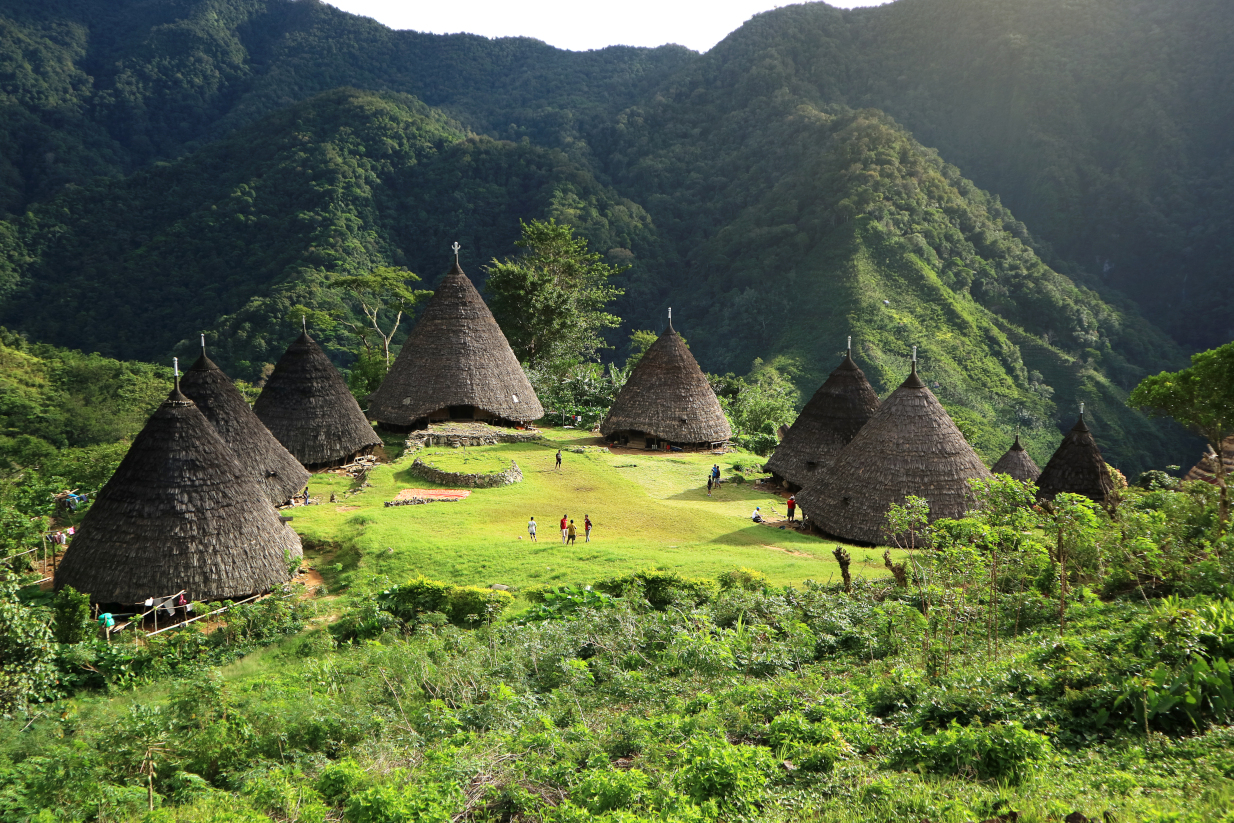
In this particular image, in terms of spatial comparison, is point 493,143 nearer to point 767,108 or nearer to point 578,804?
point 767,108

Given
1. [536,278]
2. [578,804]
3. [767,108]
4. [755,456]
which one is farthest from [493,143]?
[578,804]

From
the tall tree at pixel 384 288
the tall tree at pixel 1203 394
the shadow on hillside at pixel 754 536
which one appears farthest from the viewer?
the tall tree at pixel 384 288

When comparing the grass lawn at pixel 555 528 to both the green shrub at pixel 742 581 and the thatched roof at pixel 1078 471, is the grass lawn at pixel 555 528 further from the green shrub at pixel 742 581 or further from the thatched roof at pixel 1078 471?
A: the thatched roof at pixel 1078 471

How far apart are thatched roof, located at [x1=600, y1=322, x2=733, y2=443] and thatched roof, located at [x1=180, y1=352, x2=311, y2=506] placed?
10.8 meters

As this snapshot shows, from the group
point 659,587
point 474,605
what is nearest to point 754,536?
point 659,587

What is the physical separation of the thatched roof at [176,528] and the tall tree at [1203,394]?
18491mm

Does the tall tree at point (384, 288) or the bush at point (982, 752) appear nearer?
the bush at point (982, 752)

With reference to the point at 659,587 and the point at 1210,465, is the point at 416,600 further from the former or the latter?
the point at 1210,465

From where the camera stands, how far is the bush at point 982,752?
6.72 metres

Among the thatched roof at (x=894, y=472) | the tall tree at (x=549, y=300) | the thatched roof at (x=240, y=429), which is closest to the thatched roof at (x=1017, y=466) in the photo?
the thatched roof at (x=894, y=472)

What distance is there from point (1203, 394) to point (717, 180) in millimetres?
60553

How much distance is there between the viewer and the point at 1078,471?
20938 millimetres

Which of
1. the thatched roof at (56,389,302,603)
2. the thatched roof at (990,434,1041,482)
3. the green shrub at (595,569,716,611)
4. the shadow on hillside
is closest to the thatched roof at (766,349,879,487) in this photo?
the shadow on hillside

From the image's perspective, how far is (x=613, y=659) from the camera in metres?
10.9
